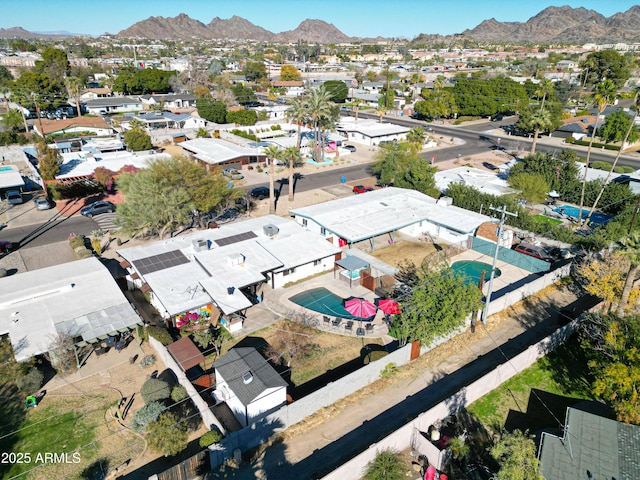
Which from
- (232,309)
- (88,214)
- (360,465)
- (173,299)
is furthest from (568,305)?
(88,214)

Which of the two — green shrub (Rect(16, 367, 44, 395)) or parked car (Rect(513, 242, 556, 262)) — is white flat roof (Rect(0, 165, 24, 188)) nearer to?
green shrub (Rect(16, 367, 44, 395))

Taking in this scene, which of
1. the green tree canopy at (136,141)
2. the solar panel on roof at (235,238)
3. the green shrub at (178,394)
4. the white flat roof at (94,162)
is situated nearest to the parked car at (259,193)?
the white flat roof at (94,162)

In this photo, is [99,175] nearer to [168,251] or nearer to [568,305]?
[168,251]

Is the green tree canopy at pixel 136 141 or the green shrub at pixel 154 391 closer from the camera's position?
the green shrub at pixel 154 391

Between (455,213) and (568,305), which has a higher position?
(455,213)

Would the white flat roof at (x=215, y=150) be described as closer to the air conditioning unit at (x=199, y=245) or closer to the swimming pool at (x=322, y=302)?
the air conditioning unit at (x=199, y=245)

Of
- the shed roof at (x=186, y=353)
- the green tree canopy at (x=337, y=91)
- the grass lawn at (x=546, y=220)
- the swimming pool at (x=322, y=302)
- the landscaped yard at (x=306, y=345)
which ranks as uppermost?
the green tree canopy at (x=337, y=91)

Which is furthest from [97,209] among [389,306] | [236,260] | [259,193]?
[389,306]
